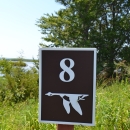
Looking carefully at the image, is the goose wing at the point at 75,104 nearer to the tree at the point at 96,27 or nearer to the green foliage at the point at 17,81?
the green foliage at the point at 17,81

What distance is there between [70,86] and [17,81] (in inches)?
310

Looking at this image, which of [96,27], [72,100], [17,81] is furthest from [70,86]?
[96,27]

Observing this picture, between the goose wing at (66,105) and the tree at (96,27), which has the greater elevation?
the tree at (96,27)

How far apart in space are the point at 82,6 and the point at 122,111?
14483 mm

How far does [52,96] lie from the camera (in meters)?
1.49

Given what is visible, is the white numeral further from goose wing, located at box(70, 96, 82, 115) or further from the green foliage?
the green foliage

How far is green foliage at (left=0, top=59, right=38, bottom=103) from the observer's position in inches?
335

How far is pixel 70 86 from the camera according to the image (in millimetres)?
1463

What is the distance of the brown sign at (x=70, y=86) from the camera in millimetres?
1451

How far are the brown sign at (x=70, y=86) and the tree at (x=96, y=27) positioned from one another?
1440 cm

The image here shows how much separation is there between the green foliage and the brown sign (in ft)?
22.3

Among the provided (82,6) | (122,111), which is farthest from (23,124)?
(82,6)

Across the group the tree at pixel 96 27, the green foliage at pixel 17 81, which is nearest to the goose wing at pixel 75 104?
the green foliage at pixel 17 81

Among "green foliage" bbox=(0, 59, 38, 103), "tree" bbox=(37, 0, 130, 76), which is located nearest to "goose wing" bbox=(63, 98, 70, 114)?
"green foliage" bbox=(0, 59, 38, 103)
